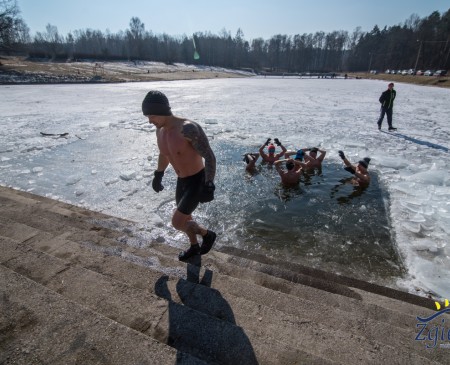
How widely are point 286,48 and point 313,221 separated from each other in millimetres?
111613

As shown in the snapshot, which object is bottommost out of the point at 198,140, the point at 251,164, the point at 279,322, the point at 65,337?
the point at 251,164

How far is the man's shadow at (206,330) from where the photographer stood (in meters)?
1.55

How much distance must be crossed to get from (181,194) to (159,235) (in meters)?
1.01

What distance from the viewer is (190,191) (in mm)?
2701

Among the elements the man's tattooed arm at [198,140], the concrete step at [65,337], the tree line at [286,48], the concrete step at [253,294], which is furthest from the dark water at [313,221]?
the tree line at [286,48]

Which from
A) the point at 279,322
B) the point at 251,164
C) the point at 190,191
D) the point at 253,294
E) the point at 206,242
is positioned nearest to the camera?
the point at 279,322

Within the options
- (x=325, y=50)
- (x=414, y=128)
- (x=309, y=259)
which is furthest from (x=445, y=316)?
(x=325, y=50)

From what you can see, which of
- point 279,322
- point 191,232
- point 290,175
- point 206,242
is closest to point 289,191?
point 290,175

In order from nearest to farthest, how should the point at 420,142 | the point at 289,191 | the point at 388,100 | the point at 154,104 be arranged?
the point at 154,104, the point at 289,191, the point at 420,142, the point at 388,100

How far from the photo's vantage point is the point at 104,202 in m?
4.51

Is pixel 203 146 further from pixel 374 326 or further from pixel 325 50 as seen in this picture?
pixel 325 50

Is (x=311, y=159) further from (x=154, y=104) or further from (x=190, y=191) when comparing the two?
(x=154, y=104)

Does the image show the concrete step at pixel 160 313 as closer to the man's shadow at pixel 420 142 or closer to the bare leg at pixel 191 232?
the bare leg at pixel 191 232

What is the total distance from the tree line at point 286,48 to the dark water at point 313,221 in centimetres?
6268
